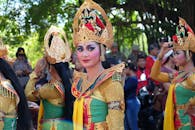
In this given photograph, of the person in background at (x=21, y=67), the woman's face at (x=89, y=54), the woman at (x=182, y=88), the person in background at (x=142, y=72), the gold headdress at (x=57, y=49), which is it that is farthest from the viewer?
the person in background at (x=21, y=67)

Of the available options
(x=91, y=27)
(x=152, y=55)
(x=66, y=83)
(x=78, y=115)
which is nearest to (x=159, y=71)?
(x=66, y=83)

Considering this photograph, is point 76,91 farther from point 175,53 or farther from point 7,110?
point 175,53

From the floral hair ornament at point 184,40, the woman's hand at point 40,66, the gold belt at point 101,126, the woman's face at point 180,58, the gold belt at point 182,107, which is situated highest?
the floral hair ornament at point 184,40

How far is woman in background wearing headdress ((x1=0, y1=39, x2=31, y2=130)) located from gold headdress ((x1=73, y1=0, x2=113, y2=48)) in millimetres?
608

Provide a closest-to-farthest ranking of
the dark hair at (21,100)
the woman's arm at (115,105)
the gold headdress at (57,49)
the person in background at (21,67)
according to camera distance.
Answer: the woman's arm at (115,105) < the dark hair at (21,100) < the gold headdress at (57,49) < the person in background at (21,67)

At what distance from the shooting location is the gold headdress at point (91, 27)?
3.96m

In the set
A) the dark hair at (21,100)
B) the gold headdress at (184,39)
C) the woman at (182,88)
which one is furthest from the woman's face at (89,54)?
the gold headdress at (184,39)

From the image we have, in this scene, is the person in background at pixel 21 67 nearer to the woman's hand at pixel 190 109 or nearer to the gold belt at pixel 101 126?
the woman's hand at pixel 190 109

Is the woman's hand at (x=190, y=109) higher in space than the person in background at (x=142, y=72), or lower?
lower

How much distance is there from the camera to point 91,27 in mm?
3992

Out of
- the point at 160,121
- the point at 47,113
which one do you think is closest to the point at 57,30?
the point at 47,113

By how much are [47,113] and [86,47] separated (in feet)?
4.14

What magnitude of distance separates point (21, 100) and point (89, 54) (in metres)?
0.72

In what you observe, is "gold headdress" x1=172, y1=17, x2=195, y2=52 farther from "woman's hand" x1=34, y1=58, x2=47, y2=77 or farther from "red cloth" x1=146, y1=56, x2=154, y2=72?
"red cloth" x1=146, y1=56, x2=154, y2=72
